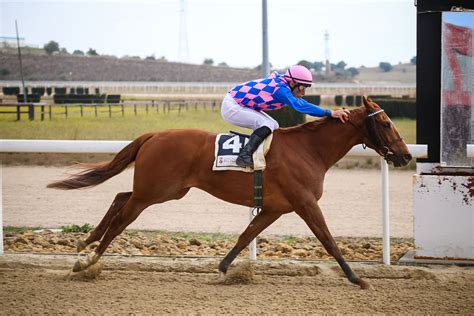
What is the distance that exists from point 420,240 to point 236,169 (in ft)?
6.38

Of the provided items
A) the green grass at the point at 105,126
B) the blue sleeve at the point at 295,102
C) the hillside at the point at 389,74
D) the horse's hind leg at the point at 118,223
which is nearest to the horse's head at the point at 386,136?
the blue sleeve at the point at 295,102

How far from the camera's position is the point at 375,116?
6.49 meters

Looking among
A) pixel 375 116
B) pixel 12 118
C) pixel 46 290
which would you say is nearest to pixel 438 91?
pixel 375 116

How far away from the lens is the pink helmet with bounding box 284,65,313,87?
6.47 meters

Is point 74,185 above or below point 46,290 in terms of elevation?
above

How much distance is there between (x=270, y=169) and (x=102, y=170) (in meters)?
1.50

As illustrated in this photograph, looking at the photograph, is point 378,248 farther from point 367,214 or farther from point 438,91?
point 367,214

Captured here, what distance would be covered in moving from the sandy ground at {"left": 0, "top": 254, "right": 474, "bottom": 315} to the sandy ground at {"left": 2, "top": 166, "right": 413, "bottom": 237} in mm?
1916

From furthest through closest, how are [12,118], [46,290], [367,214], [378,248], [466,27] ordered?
[12,118] → [367,214] → [378,248] → [466,27] → [46,290]

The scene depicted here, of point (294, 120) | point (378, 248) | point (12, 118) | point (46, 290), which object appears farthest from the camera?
point (12, 118)

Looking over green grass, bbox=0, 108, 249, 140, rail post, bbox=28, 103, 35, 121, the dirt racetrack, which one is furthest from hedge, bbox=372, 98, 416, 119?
the dirt racetrack

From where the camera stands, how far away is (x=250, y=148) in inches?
249

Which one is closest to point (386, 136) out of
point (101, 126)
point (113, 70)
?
point (101, 126)

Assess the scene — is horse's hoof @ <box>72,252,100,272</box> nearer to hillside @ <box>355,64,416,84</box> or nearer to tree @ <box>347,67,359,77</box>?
hillside @ <box>355,64,416,84</box>
